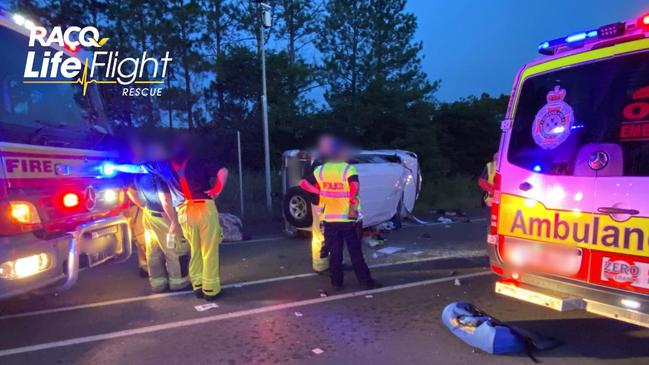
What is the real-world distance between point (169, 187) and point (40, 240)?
4.74ft

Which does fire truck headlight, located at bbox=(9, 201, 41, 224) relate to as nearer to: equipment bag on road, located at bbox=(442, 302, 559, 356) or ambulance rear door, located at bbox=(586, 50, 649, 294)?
equipment bag on road, located at bbox=(442, 302, 559, 356)

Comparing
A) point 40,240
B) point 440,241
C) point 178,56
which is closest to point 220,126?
point 178,56

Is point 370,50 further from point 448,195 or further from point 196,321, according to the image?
point 196,321

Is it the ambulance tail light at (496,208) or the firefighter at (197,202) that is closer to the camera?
the ambulance tail light at (496,208)

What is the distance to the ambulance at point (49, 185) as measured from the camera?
362cm

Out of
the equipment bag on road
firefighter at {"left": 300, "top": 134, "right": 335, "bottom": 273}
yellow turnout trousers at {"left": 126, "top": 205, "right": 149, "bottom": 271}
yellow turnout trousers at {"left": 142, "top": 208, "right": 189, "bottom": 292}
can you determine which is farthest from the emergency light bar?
yellow turnout trousers at {"left": 126, "top": 205, "right": 149, "bottom": 271}

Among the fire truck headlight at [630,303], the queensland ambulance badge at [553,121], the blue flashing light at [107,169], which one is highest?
the queensland ambulance badge at [553,121]

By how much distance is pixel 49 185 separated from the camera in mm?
4047

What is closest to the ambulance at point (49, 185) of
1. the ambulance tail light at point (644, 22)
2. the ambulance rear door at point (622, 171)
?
the ambulance rear door at point (622, 171)

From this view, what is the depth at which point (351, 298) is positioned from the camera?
5223mm

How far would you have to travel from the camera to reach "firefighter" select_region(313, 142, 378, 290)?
5434 millimetres

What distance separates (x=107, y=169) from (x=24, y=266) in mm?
1509

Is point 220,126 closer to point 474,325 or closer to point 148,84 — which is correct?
point 148,84

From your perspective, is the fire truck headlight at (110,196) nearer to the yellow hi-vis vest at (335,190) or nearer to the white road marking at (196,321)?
the white road marking at (196,321)
